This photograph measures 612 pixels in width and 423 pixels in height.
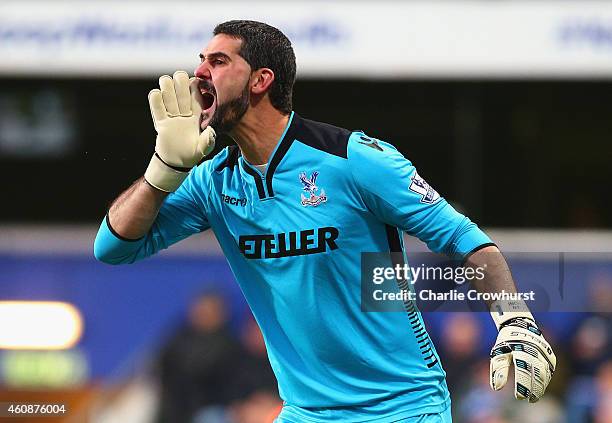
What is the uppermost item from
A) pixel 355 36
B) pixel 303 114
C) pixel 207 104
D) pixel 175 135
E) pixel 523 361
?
pixel 355 36

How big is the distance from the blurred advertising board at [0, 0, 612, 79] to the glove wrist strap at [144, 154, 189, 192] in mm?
5927

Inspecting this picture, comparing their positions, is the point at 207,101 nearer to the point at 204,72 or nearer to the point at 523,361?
the point at 204,72

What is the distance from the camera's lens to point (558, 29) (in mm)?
9945

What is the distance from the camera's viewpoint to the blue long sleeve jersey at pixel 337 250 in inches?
155

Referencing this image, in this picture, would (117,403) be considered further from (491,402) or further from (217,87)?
(217,87)

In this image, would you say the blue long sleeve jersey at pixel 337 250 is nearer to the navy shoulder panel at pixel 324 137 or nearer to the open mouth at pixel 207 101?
the navy shoulder panel at pixel 324 137

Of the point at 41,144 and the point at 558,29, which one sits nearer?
the point at 558,29

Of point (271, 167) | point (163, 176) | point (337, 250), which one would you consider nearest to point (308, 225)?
point (337, 250)

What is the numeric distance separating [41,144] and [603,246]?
17.0ft

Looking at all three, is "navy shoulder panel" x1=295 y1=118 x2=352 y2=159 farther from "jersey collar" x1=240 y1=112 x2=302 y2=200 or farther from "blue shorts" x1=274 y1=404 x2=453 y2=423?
"blue shorts" x1=274 y1=404 x2=453 y2=423

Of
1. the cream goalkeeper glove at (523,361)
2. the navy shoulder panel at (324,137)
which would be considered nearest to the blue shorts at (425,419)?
the cream goalkeeper glove at (523,361)

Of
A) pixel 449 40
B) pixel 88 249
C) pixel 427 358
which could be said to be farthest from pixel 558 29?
pixel 427 358

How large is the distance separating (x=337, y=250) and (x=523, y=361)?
722 millimetres

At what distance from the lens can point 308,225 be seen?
13.1 ft
